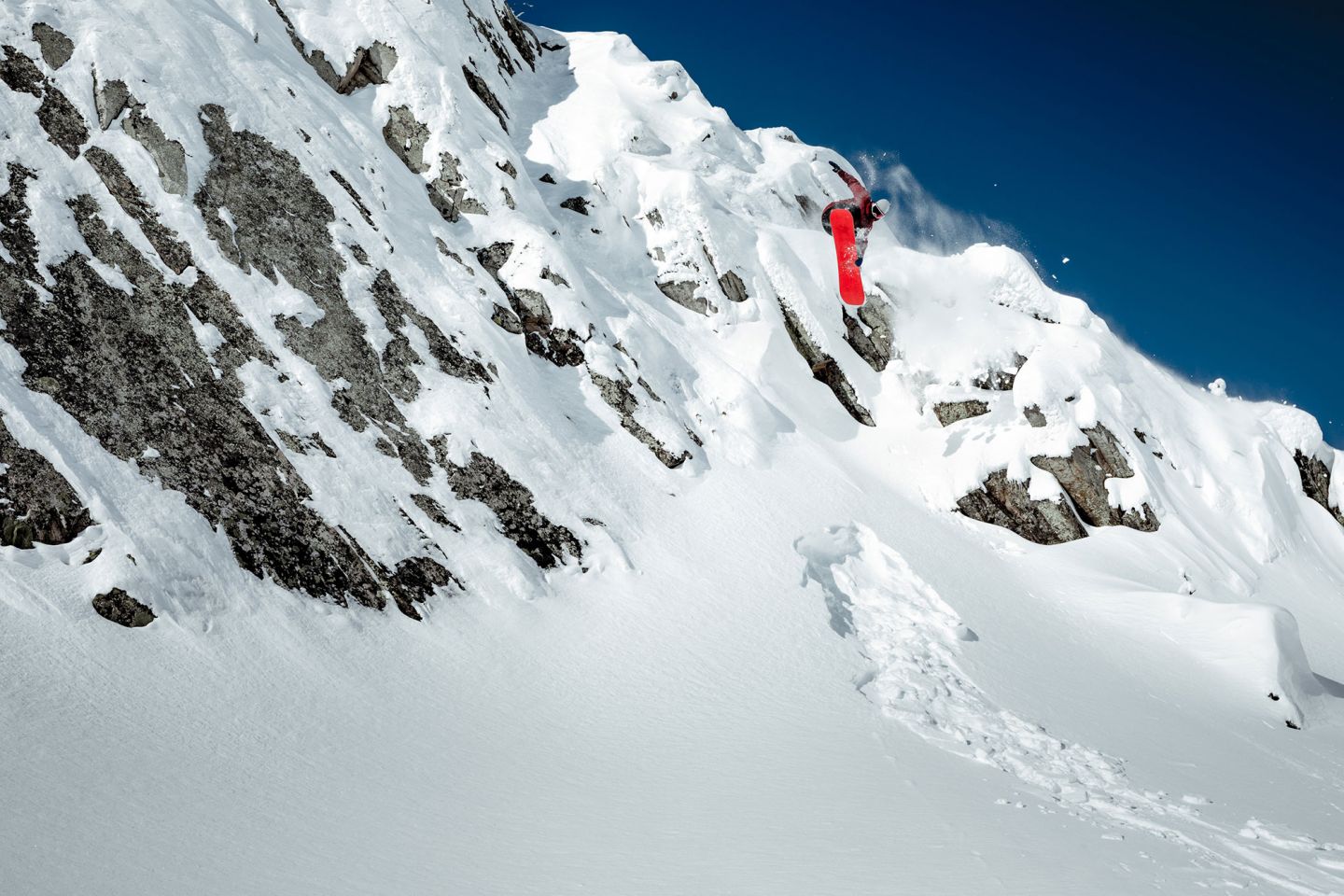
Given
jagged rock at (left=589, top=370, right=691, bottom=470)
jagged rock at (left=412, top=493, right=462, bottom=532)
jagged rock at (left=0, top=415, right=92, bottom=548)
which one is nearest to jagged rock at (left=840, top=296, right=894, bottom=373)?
jagged rock at (left=589, top=370, right=691, bottom=470)

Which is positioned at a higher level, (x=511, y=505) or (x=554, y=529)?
(x=554, y=529)

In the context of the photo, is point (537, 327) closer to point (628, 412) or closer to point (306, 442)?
point (628, 412)

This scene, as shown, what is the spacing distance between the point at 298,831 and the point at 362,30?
2761 cm

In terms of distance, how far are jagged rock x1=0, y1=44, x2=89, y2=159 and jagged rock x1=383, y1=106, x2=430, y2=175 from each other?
9.31 meters

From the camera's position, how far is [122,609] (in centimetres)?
1032

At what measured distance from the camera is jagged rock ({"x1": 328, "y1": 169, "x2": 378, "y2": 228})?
806 inches

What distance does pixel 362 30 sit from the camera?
26516 millimetres

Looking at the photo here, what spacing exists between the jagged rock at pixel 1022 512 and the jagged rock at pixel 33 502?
2289 cm

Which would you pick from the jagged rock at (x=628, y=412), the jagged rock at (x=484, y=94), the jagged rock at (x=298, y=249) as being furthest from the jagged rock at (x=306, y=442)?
the jagged rock at (x=484, y=94)

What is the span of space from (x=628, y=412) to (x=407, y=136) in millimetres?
12535

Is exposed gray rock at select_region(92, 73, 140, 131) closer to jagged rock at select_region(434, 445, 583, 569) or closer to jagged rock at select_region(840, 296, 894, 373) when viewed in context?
jagged rock at select_region(434, 445, 583, 569)

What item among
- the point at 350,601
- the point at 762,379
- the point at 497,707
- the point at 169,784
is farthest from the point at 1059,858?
the point at 762,379

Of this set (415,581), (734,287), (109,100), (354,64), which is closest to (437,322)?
(415,581)

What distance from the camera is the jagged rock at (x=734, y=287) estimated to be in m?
28.9
